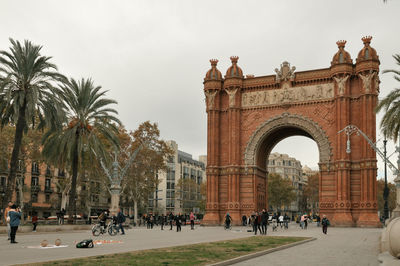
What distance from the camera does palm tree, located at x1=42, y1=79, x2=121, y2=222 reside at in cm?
3344

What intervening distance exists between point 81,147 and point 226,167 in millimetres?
19636

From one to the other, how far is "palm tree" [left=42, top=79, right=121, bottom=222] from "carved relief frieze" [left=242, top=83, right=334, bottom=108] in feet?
59.5

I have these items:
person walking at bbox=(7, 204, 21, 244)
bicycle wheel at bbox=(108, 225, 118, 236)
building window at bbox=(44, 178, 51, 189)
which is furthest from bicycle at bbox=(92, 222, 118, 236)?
building window at bbox=(44, 178, 51, 189)

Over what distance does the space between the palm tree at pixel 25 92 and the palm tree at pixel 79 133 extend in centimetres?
272

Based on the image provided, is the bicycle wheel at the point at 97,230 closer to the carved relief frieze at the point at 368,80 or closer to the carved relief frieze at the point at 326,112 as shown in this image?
the carved relief frieze at the point at 326,112

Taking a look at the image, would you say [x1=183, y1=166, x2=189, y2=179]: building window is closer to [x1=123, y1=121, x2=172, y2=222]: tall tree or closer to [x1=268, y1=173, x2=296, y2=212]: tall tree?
[x1=268, y1=173, x2=296, y2=212]: tall tree

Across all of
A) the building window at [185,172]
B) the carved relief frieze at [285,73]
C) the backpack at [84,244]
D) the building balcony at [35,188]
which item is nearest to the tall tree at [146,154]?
the carved relief frieze at [285,73]

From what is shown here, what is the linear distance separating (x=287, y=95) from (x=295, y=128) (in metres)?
3.70

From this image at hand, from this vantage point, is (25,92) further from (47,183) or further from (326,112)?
(47,183)

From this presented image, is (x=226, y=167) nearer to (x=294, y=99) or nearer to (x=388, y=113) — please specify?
(x=294, y=99)

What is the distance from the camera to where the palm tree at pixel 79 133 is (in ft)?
110

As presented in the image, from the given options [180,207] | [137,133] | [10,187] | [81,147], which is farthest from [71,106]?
[180,207]

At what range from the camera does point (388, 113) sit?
91.5ft

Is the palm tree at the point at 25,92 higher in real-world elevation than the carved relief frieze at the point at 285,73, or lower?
lower
